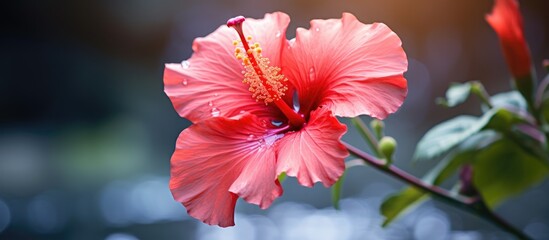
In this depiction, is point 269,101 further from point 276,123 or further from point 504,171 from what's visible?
point 504,171

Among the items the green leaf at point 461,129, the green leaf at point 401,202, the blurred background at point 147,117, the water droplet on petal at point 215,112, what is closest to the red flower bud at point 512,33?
the green leaf at point 461,129

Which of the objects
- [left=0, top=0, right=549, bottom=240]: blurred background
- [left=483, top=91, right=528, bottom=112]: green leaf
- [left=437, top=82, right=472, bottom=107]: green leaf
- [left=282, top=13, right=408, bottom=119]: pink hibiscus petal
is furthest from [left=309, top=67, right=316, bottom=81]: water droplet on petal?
[left=0, top=0, right=549, bottom=240]: blurred background

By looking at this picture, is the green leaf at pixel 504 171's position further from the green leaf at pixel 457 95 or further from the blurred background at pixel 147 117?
the blurred background at pixel 147 117

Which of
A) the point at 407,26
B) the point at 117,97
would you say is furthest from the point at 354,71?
the point at 117,97

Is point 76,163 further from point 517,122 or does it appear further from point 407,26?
point 517,122

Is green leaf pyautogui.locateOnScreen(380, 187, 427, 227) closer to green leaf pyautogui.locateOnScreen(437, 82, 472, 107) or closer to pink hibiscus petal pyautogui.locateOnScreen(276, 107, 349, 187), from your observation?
green leaf pyautogui.locateOnScreen(437, 82, 472, 107)
